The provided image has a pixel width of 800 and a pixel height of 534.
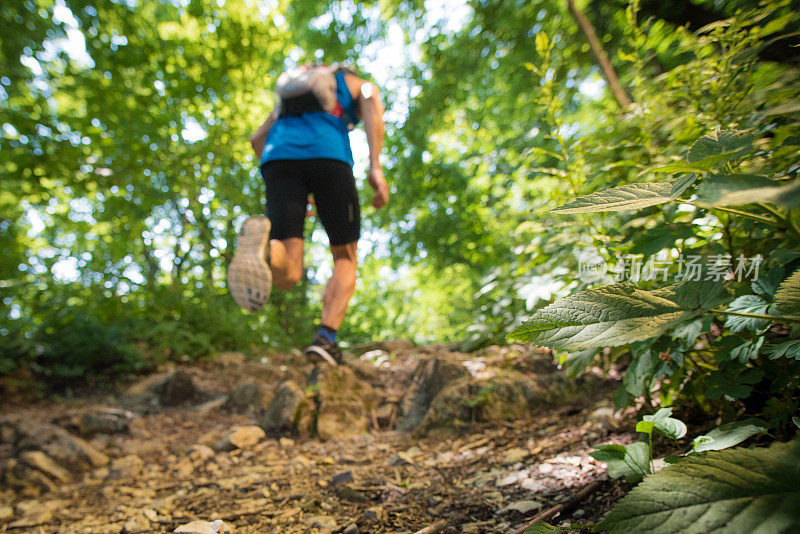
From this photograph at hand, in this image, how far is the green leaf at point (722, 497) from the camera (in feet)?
1.39

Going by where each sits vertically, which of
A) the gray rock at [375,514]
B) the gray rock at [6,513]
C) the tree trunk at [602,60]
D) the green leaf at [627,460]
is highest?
the tree trunk at [602,60]

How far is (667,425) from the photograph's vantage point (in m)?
0.96

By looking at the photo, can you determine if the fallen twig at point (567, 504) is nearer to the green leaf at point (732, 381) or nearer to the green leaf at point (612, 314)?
the green leaf at point (732, 381)

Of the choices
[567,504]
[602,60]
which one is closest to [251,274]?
[567,504]

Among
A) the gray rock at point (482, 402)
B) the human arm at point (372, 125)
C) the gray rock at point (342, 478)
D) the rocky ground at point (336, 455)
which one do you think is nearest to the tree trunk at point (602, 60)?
the human arm at point (372, 125)

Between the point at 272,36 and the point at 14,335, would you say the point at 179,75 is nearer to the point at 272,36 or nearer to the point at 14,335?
the point at 272,36

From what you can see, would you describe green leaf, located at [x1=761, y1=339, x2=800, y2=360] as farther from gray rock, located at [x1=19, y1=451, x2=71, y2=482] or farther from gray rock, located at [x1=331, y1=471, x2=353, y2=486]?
gray rock, located at [x1=19, y1=451, x2=71, y2=482]

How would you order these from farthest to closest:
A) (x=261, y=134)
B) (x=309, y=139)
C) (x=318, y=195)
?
1. (x=261, y=134)
2. (x=318, y=195)
3. (x=309, y=139)

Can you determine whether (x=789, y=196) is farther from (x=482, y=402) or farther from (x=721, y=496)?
(x=482, y=402)

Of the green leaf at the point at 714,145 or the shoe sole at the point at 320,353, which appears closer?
the green leaf at the point at 714,145

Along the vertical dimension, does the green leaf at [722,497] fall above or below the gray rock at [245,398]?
above

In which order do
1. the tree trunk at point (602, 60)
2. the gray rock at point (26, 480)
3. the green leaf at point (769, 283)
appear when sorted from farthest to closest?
the tree trunk at point (602, 60) < the gray rock at point (26, 480) < the green leaf at point (769, 283)

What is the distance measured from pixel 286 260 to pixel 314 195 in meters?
0.52

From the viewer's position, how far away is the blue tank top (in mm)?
2668
